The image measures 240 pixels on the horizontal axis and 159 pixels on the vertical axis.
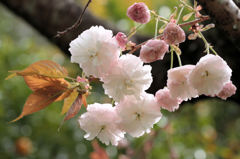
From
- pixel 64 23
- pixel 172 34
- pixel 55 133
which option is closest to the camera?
pixel 172 34

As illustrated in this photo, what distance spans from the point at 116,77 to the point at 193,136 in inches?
77.7

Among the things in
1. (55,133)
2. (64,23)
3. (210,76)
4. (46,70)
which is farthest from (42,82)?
(55,133)

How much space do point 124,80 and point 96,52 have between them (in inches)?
2.3

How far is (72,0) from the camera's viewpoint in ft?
4.59

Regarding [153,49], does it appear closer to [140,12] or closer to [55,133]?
[140,12]

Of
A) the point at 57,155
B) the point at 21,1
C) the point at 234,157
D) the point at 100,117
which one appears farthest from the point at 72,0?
the point at 234,157

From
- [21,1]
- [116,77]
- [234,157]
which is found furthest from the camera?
[234,157]

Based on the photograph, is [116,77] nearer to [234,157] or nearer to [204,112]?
[234,157]

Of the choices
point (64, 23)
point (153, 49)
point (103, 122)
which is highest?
point (153, 49)

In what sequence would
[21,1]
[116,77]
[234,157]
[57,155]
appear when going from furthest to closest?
[234,157]
[57,155]
[21,1]
[116,77]

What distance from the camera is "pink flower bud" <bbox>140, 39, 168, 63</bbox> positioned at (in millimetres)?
497

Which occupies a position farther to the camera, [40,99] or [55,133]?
[55,133]

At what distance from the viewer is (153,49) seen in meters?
0.50

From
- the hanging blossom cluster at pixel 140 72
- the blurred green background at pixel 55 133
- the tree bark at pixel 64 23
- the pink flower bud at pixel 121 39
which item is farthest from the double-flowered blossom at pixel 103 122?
the blurred green background at pixel 55 133
